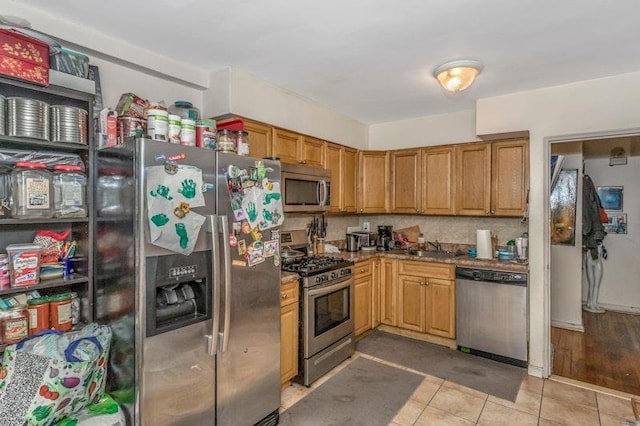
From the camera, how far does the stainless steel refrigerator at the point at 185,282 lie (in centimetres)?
171

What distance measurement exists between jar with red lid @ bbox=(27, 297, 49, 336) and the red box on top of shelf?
1124 mm

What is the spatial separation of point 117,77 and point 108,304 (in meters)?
1.53

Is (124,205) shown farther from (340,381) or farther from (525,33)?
(525,33)

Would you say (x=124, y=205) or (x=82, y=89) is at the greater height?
(x=82, y=89)

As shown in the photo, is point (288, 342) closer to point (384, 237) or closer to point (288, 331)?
point (288, 331)

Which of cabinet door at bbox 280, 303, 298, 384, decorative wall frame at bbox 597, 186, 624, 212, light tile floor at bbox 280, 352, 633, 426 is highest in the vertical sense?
decorative wall frame at bbox 597, 186, 624, 212

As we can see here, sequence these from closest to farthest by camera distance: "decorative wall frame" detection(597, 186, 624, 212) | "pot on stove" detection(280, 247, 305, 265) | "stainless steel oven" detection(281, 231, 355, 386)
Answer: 1. "stainless steel oven" detection(281, 231, 355, 386)
2. "pot on stove" detection(280, 247, 305, 265)
3. "decorative wall frame" detection(597, 186, 624, 212)

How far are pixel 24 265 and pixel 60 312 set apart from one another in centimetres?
31

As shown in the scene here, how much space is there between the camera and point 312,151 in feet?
11.6

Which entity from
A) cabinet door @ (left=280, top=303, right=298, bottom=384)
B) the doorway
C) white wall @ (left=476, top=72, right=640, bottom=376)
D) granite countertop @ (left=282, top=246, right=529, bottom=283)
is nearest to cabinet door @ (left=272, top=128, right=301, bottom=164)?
granite countertop @ (left=282, top=246, right=529, bottom=283)

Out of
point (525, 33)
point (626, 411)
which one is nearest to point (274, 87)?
point (525, 33)

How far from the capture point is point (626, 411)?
2.49 m

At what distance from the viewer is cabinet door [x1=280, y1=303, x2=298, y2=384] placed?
2666 mm

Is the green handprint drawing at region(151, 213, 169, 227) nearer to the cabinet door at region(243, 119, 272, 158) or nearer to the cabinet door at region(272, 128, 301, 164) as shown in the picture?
the cabinet door at region(243, 119, 272, 158)
